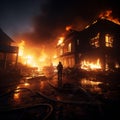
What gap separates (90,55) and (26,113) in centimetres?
1837

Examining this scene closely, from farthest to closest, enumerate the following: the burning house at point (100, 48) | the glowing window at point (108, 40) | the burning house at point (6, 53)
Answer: the burning house at point (6, 53) → the glowing window at point (108, 40) → the burning house at point (100, 48)

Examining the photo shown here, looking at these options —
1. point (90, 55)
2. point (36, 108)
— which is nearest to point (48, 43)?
point (90, 55)

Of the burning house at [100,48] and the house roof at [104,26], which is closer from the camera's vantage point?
the burning house at [100,48]

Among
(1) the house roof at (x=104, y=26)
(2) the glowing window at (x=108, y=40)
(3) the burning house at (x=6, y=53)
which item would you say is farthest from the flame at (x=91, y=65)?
(3) the burning house at (x=6, y=53)

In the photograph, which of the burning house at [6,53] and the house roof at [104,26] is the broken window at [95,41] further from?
the burning house at [6,53]

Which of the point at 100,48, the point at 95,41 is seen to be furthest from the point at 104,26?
the point at 100,48

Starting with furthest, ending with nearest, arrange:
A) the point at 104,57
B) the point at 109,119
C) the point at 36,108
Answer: the point at 104,57, the point at 36,108, the point at 109,119

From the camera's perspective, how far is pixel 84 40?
23.5 m

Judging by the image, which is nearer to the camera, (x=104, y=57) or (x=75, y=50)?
(x=104, y=57)

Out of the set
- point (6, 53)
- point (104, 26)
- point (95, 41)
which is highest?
point (104, 26)

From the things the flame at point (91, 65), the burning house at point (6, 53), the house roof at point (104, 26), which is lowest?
the flame at point (91, 65)

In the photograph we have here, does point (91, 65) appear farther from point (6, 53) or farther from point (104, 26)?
point (6, 53)

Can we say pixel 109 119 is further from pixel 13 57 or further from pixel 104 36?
pixel 13 57

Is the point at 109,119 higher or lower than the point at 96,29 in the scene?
lower
